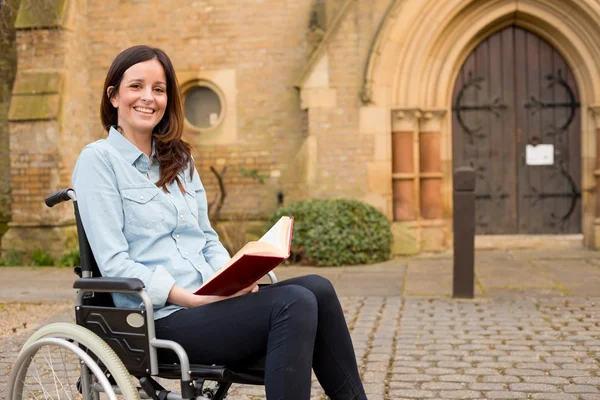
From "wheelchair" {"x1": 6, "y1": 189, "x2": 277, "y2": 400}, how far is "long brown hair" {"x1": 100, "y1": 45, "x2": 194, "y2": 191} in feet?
1.25

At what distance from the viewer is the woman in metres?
2.59

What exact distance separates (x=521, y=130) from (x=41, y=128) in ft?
21.2

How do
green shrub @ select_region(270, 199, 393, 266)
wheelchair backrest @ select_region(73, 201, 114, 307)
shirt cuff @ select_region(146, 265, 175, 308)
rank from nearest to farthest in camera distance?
shirt cuff @ select_region(146, 265, 175, 308)
wheelchair backrest @ select_region(73, 201, 114, 307)
green shrub @ select_region(270, 199, 393, 266)

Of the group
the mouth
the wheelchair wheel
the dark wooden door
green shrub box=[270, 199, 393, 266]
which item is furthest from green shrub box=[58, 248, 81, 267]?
the mouth

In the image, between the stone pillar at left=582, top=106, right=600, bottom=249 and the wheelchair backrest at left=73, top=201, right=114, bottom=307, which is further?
the stone pillar at left=582, top=106, right=600, bottom=249

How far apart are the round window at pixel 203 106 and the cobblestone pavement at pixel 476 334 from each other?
3.37m

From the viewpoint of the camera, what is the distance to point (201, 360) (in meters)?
2.66

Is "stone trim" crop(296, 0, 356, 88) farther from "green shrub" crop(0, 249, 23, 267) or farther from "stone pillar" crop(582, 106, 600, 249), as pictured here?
"green shrub" crop(0, 249, 23, 267)

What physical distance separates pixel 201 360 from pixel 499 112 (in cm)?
861

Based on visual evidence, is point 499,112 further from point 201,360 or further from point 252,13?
point 201,360

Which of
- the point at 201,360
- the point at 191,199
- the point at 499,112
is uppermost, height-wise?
A: the point at 499,112

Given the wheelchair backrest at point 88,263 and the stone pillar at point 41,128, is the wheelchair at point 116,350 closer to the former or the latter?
the wheelchair backrest at point 88,263

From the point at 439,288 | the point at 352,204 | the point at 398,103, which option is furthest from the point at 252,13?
the point at 439,288

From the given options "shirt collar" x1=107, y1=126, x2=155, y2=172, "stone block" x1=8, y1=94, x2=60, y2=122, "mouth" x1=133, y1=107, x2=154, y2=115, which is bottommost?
"shirt collar" x1=107, y1=126, x2=155, y2=172
